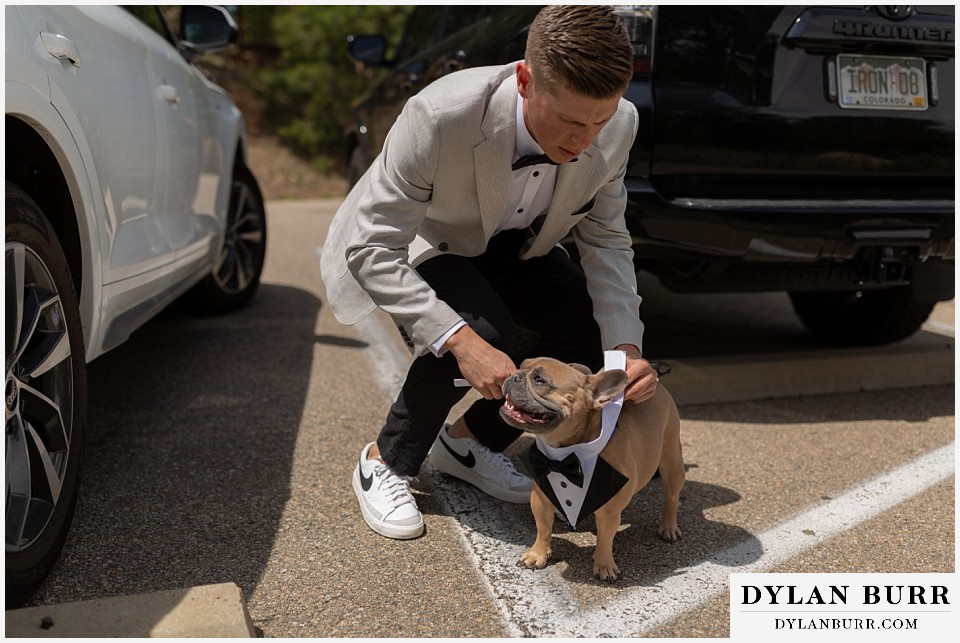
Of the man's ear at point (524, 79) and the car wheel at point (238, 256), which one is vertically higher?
the man's ear at point (524, 79)

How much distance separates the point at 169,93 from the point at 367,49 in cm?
201

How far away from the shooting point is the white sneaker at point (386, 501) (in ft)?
8.25

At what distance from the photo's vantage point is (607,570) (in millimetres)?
2342

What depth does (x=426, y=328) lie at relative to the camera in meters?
2.36

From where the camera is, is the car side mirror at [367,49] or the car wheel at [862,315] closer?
the car wheel at [862,315]

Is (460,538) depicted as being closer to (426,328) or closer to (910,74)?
(426,328)

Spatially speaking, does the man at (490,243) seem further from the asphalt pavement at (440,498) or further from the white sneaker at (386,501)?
the asphalt pavement at (440,498)

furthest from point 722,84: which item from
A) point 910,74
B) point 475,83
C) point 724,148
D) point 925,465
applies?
point 925,465

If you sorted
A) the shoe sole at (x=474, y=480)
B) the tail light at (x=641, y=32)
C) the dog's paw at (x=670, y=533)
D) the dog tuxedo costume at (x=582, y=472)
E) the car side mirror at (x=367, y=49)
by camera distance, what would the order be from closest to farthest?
the dog tuxedo costume at (x=582, y=472), the dog's paw at (x=670, y=533), the shoe sole at (x=474, y=480), the tail light at (x=641, y=32), the car side mirror at (x=367, y=49)

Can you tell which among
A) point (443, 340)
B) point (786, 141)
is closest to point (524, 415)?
point (443, 340)

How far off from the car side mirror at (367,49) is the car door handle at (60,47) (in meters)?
2.80

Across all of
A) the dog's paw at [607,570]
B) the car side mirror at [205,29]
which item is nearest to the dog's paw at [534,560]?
the dog's paw at [607,570]

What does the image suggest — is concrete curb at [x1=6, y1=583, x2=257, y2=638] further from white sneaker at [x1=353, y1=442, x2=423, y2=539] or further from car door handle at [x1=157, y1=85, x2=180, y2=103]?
car door handle at [x1=157, y1=85, x2=180, y2=103]

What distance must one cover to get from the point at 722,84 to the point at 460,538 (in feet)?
5.83
